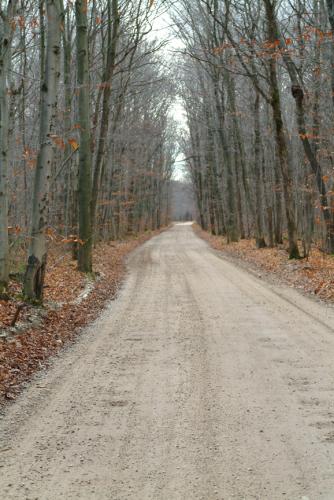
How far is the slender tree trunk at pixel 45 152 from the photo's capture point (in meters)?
9.57

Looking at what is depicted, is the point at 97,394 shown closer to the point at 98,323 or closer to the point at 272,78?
the point at 98,323

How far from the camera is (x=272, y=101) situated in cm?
1817

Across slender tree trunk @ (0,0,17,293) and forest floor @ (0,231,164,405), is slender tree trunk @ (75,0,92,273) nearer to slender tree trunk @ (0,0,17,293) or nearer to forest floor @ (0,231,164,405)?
forest floor @ (0,231,164,405)

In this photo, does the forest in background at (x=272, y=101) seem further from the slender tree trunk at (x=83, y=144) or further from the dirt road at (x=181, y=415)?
the dirt road at (x=181, y=415)

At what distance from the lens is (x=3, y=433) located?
4.59 m

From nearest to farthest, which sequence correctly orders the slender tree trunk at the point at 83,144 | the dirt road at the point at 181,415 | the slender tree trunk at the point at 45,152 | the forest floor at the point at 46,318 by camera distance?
1. the dirt road at the point at 181,415
2. the forest floor at the point at 46,318
3. the slender tree trunk at the point at 45,152
4. the slender tree trunk at the point at 83,144

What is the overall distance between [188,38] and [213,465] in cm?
2523

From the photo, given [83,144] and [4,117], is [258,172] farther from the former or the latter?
[4,117]

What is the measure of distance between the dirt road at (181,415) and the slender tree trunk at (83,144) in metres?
6.41

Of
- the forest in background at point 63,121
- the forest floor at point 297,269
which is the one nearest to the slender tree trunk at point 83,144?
the forest in background at point 63,121

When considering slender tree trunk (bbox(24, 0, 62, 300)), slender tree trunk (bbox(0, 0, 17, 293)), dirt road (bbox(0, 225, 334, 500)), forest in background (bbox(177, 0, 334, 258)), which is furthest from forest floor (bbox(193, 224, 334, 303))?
slender tree trunk (bbox(0, 0, 17, 293))

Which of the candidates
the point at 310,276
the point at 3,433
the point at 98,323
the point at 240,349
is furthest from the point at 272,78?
the point at 3,433

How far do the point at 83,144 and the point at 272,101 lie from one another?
685 cm

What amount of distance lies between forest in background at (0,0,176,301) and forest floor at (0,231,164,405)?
584 millimetres
